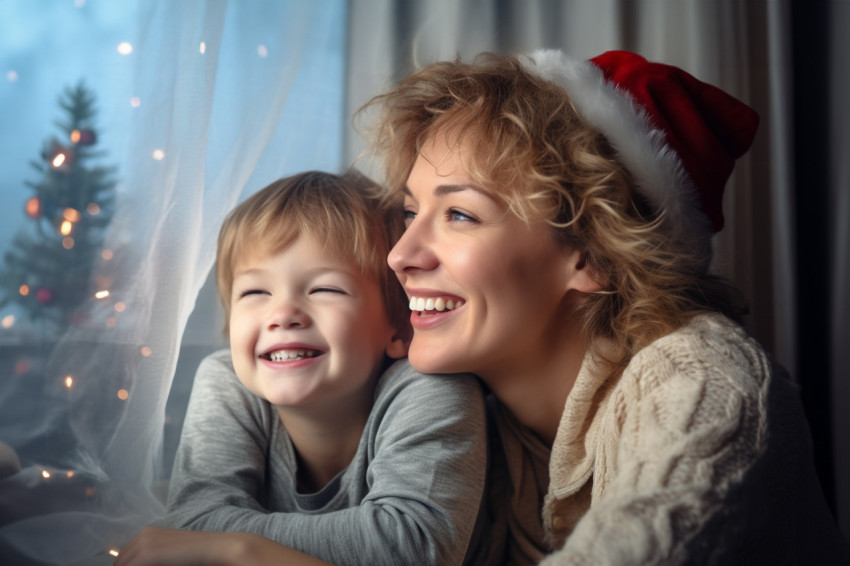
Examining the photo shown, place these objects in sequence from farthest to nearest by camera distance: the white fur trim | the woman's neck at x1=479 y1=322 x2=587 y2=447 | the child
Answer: the woman's neck at x1=479 y1=322 x2=587 y2=447
the white fur trim
the child

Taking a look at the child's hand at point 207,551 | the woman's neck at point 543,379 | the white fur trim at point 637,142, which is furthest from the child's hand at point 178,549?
the white fur trim at point 637,142

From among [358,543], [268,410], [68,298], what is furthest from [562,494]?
[68,298]

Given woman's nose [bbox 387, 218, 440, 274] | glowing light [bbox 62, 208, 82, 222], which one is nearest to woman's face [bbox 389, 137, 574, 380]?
woman's nose [bbox 387, 218, 440, 274]

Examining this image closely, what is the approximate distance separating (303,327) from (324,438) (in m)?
0.23

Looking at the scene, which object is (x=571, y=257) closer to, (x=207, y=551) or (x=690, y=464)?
(x=690, y=464)

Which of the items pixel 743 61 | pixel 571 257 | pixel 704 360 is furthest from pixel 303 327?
pixel 743 61

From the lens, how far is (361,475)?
112 cm

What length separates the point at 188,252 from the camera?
1048 millimetres

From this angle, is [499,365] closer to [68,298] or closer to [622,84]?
[622,84]

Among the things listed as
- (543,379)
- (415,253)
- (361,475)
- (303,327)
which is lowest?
(361,475)

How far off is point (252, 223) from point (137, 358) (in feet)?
1.00

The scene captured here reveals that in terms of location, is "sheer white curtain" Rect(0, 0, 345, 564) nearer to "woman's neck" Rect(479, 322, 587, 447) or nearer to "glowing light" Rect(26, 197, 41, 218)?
"glowing light" Rect(26, 197, 41, 218)

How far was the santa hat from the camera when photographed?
1.06 meters

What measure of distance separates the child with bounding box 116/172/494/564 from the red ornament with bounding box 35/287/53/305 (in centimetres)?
A: 30
